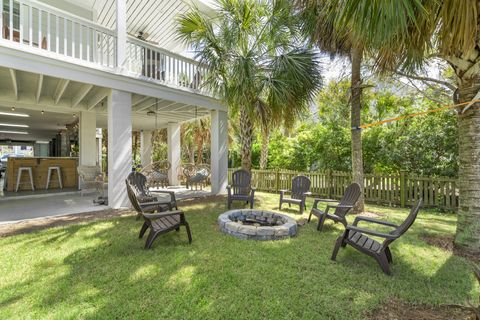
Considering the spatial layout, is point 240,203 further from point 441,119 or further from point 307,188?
point 441,119

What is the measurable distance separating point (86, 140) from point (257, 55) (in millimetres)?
7214

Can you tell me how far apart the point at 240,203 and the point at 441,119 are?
24.7 ft

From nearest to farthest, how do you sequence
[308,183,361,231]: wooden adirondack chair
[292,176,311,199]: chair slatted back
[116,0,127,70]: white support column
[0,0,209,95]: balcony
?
[308,183,361,231]: wooden adirondack chair
[0,0,209,95]: balcony
[116,0,127,70]: white support column
[292,176,311,199]: chair slatted back

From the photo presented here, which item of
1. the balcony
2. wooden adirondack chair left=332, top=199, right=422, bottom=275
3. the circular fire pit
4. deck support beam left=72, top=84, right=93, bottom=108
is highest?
the balcony

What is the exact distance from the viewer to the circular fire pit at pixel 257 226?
438 cm

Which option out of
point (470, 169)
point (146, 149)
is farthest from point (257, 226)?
point (146, 149)

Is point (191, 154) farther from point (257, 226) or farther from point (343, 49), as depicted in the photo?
point (257, 226)

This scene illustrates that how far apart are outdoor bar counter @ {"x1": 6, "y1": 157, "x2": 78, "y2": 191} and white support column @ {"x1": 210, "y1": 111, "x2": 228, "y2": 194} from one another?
626 centimetres

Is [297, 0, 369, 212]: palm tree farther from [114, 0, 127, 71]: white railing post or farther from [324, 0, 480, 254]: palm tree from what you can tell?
[114, 0, 127, 71]: white railing post

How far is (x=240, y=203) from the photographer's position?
7.74 metres

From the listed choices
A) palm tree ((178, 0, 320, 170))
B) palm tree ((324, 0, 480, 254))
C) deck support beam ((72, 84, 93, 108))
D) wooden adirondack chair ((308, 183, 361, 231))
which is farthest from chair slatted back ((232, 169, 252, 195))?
deck support beam ((72, 84, 93, 108))

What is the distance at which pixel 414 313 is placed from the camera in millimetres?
2439

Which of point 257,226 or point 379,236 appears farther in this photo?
point 257,226

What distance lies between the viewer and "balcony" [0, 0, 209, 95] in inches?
202
